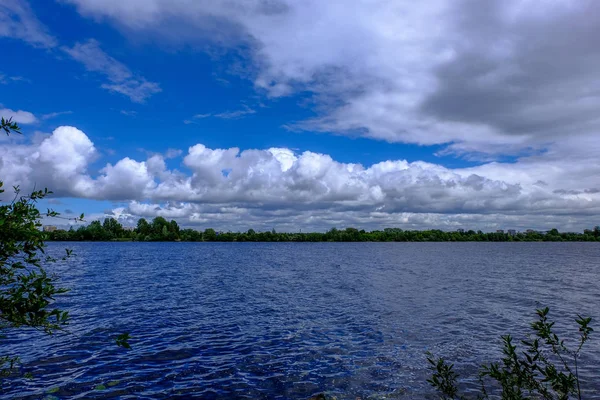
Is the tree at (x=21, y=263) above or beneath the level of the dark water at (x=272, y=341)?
above

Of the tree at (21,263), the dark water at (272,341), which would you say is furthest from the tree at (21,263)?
the dark water at (272,341)

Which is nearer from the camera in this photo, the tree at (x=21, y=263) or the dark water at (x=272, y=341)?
the tree at (x=21, y=263)

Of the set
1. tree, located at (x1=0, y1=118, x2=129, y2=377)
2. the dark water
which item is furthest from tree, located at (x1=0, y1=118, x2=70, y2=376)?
the dark water

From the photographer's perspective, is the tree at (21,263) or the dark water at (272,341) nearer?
the tree at (21,263)

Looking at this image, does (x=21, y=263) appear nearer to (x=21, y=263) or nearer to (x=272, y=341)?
(x=21, y=263)

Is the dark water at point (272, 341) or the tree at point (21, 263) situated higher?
the tree at point (21, 263)

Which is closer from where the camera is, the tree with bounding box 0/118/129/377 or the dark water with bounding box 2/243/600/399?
the tree with bounding box 0/118/129/377

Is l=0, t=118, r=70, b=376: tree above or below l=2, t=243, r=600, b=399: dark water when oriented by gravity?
above

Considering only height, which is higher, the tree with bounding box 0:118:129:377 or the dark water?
the tree with bounding box 0:118:129:377

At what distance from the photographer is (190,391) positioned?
17469 mm

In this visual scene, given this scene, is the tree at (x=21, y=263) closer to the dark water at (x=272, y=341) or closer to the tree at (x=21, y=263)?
the tree at (x=21, y=263)

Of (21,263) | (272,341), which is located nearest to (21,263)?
(21,263)

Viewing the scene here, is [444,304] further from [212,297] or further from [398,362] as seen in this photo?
[212,297]

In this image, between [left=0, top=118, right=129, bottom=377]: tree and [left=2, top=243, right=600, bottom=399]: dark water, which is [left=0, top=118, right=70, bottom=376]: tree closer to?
[left=0, top=118, right=129, bottom=377]: tree
